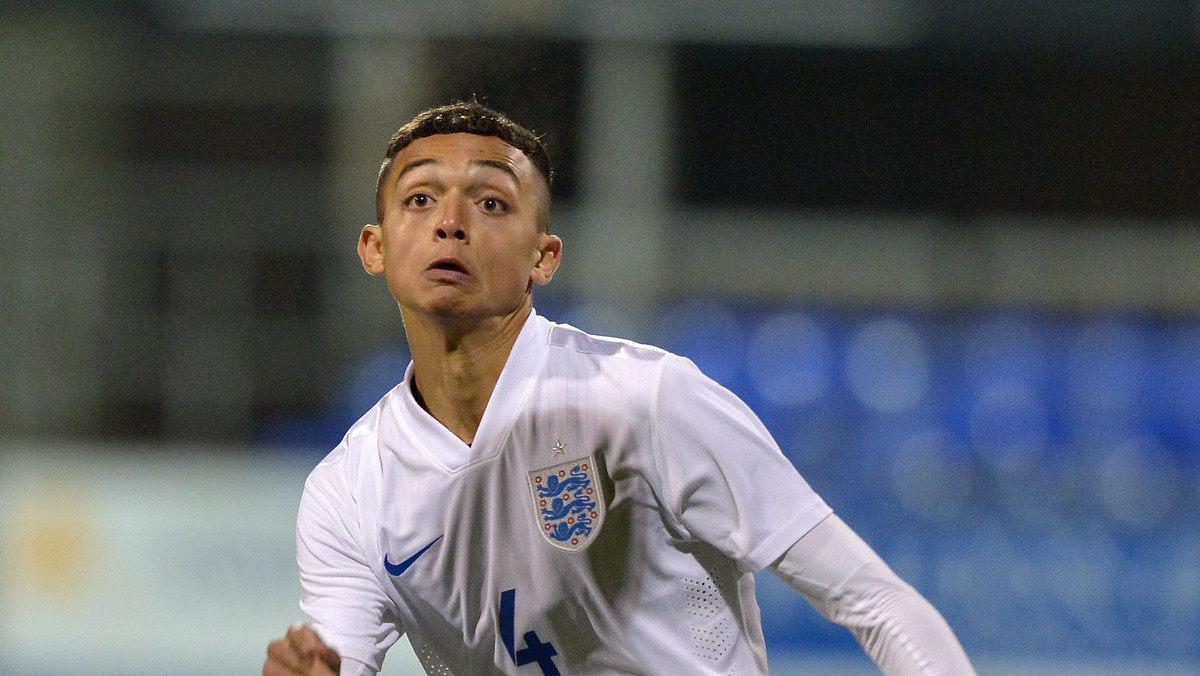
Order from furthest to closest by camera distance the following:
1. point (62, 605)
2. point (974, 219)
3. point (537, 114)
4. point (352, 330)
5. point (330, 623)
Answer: point (974, 219) → point (352, 330) → point (62, 605) → point (537, 114) → point (330, 623)

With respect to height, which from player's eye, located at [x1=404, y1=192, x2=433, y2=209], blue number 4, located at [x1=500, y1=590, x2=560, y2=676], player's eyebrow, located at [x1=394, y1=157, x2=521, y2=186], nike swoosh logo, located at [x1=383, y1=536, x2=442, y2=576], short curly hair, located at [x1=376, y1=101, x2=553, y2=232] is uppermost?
short curly hair, located at [x1=376, y1=101, x2=553, y2=232]

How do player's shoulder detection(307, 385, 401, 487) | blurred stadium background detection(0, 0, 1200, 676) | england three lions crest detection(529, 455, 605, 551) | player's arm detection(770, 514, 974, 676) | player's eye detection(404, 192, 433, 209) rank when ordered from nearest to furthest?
player's arm detection(770, 514, 974, 676) < england three lions crest detection(529, 455, 605, 551) < player's eye detection(404, 192, 433, 209) < player's shoulder detection(307, 385, 401, 487) < blurred stadium background detection(0, 0, 1200, 676)

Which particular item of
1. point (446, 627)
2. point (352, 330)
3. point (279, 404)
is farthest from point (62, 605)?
point (446, 627)

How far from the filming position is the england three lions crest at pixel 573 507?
2.45 meters

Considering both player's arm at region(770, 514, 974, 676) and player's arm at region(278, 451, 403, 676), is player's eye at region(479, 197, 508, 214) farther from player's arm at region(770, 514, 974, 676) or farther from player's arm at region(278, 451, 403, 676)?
player's arm at region(770, 514, 974, 676)

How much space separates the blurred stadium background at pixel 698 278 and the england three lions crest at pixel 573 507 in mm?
Answer: 4781

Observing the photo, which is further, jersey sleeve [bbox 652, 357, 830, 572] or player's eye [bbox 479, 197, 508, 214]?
player's eye [bbox 479, 197, 508, 214]

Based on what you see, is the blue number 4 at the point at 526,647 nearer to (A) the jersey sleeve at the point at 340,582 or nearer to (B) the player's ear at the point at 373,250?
(A) the jersey sleeve at the point at 340,582

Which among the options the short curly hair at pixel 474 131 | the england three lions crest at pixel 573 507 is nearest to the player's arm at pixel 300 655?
the england three lions crest at pixel 573 507

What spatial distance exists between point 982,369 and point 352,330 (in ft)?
12.1

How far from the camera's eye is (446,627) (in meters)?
2.61

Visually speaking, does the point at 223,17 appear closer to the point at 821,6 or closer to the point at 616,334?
the point at 616,334

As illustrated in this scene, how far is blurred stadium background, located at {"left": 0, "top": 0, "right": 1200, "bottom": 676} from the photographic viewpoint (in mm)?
7504

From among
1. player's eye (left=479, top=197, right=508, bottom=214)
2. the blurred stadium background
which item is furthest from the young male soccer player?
the blurred stadium background
